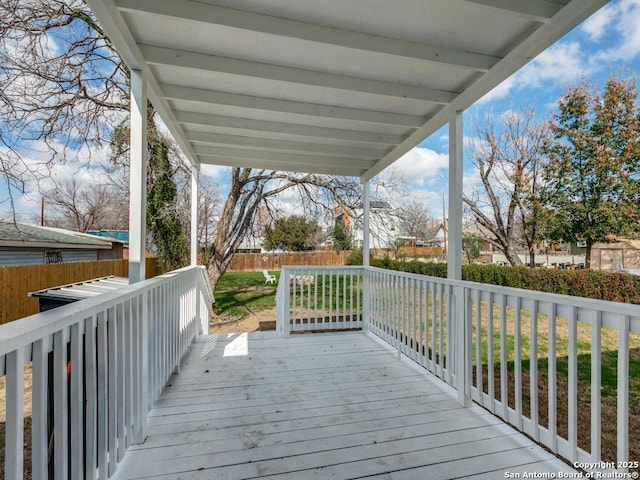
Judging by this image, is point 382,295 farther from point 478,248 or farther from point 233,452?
point 478,248

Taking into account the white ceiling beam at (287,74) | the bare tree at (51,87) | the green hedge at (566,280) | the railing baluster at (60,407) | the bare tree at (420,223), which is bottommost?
the green hedge at (566,280)

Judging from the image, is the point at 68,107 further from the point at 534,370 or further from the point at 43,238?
the point at 534,370

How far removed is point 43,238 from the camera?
755 centimetres

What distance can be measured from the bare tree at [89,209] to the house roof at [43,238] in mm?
457

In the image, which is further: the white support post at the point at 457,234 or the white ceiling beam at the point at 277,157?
the white ceiling beam at the point at 277,157

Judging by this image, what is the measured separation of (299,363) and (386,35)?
10.4ft

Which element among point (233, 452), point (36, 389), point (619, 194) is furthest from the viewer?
point (619, 194)

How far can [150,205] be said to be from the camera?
28.2 feet

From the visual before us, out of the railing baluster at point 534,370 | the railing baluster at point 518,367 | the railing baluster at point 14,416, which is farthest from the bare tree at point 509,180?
the railing baluster at point 14,416

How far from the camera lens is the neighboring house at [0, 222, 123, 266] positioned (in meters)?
7.10

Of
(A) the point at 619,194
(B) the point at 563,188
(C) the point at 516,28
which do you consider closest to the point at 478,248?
(B) the point at 563,188

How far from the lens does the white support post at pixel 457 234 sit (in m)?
2.55

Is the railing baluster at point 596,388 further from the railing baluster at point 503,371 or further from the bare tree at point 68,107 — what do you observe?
the bare tree at point 68,107

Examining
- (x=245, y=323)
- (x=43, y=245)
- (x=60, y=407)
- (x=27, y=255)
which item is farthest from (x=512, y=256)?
(x=27, y=255)
